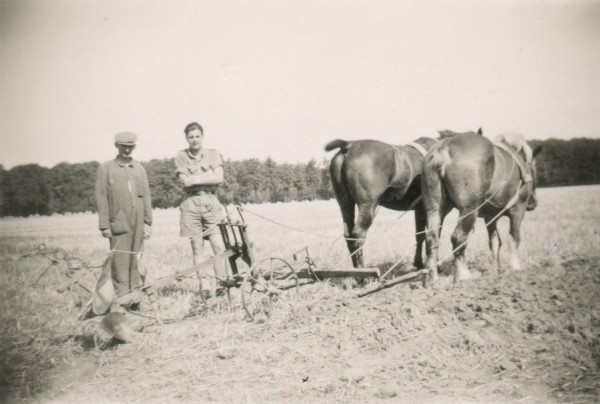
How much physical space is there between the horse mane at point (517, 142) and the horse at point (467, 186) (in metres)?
0.64

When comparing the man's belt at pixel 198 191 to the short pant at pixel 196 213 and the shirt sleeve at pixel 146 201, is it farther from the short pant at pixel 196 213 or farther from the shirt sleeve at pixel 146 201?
the shirt sleeve at pixel 146 201

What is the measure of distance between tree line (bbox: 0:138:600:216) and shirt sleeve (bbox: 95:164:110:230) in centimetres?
104

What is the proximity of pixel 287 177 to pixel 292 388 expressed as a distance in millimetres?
59355

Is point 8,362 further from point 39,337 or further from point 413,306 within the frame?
point 413,306

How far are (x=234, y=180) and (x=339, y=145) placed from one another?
138 feet

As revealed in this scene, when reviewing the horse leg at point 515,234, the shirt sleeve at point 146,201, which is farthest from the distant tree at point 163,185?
the horse leg at point 515,234

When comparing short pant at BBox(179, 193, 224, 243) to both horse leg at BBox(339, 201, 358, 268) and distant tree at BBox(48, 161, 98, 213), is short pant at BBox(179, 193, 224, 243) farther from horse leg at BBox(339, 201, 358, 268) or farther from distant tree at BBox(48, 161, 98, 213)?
distant tree at BBox(48, 161, 98, 213)

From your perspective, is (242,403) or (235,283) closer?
(242,403)

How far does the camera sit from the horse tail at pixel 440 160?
545 cm

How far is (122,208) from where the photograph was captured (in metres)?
5.26

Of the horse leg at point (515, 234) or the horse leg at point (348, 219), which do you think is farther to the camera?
the horse leg at point (348, 219)

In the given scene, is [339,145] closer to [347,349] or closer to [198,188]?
[198,188]

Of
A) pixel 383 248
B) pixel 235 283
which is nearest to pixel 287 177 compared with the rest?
pixel 383 248

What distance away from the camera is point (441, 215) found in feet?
18.9
